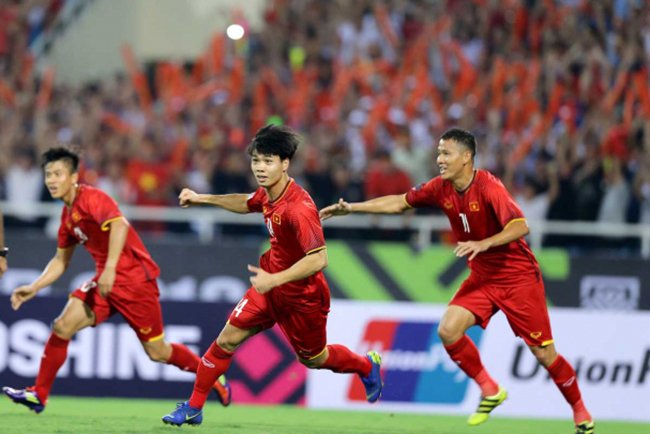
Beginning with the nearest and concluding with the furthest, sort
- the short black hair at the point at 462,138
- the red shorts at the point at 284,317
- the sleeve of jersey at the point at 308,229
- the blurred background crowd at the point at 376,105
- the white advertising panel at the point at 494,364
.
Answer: the sleeve of jersey at the point at 308,229
the red shorts at the point at 284,317
the short black hair at the point at 462,138
the white advertising panel at the point at 494,364
the blurred background crowd at the point at 376,105

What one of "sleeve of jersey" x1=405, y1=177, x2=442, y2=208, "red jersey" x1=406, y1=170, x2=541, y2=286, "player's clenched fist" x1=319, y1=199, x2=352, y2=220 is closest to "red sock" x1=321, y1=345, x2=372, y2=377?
"player's clenched fist" x1=319, y1=199, x2=352, y2=220

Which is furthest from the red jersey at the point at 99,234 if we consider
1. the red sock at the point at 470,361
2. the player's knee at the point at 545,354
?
the player's knee at the point at 545,354

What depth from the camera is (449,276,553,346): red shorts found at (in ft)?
32.0

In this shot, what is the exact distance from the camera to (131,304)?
10.2 m

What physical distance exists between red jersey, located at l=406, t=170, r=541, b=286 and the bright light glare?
10559 mm

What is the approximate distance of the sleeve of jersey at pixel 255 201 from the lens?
928 cm

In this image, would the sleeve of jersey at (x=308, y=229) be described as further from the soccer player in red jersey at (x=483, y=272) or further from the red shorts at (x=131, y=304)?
the red shorts at (x=131, y=304)

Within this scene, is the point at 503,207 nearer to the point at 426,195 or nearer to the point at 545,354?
the point at 426,195

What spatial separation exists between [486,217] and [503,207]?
194mm

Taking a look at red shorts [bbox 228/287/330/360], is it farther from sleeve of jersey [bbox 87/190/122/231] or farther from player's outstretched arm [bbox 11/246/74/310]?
player's outstretched arm [bbox 11/246/74/310]

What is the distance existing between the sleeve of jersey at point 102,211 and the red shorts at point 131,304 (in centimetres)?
57

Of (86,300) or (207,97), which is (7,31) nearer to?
(207,97)

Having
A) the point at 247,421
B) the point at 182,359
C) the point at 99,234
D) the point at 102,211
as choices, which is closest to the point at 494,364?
the point at 247,421

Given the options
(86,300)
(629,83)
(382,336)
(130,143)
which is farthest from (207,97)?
(86,300)
